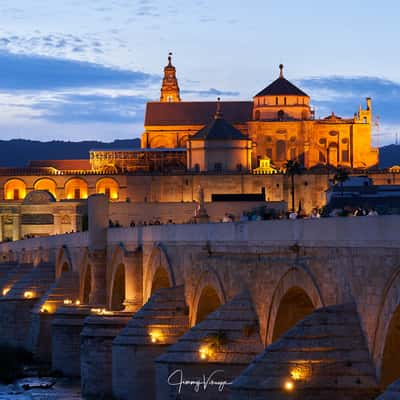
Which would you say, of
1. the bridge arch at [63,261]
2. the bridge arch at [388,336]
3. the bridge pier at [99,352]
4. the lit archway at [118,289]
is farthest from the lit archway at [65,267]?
the bridge arch at [388,336]

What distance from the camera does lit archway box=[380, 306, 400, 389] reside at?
18078mm

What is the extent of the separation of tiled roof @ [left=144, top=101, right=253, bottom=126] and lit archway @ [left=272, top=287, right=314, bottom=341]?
367ft

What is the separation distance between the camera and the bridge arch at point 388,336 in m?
18.0

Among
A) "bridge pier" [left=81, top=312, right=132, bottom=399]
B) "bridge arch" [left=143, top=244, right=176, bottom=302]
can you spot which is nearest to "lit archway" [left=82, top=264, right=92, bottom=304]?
"bridge arch" [left=143, top=244, right=176, bottom=302]

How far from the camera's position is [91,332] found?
1464 inches

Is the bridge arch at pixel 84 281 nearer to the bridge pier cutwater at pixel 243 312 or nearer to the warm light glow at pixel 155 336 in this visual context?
the bridge pier cutwater at pixel 243 312

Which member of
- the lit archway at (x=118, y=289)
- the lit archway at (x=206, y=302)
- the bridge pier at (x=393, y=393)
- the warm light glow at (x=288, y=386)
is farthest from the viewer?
the lit archway at (x=118, y=289)

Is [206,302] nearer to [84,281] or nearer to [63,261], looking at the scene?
[84,281]

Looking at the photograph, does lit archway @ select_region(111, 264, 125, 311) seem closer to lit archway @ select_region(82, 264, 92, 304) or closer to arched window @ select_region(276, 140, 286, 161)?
lit archway @ select_region(82, 264, 92, 304)

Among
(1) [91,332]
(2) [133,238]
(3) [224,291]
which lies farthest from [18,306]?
(3) [224,291]

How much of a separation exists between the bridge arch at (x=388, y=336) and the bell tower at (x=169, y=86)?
12668 cm

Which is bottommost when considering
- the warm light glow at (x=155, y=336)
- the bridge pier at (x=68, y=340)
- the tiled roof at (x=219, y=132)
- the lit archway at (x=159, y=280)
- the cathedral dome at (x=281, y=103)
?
the bridge pier at (x=68, y=340)

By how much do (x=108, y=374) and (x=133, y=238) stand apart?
19.9 feet

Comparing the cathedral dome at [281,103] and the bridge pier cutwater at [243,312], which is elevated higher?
the cathedral dome at [281,103]
